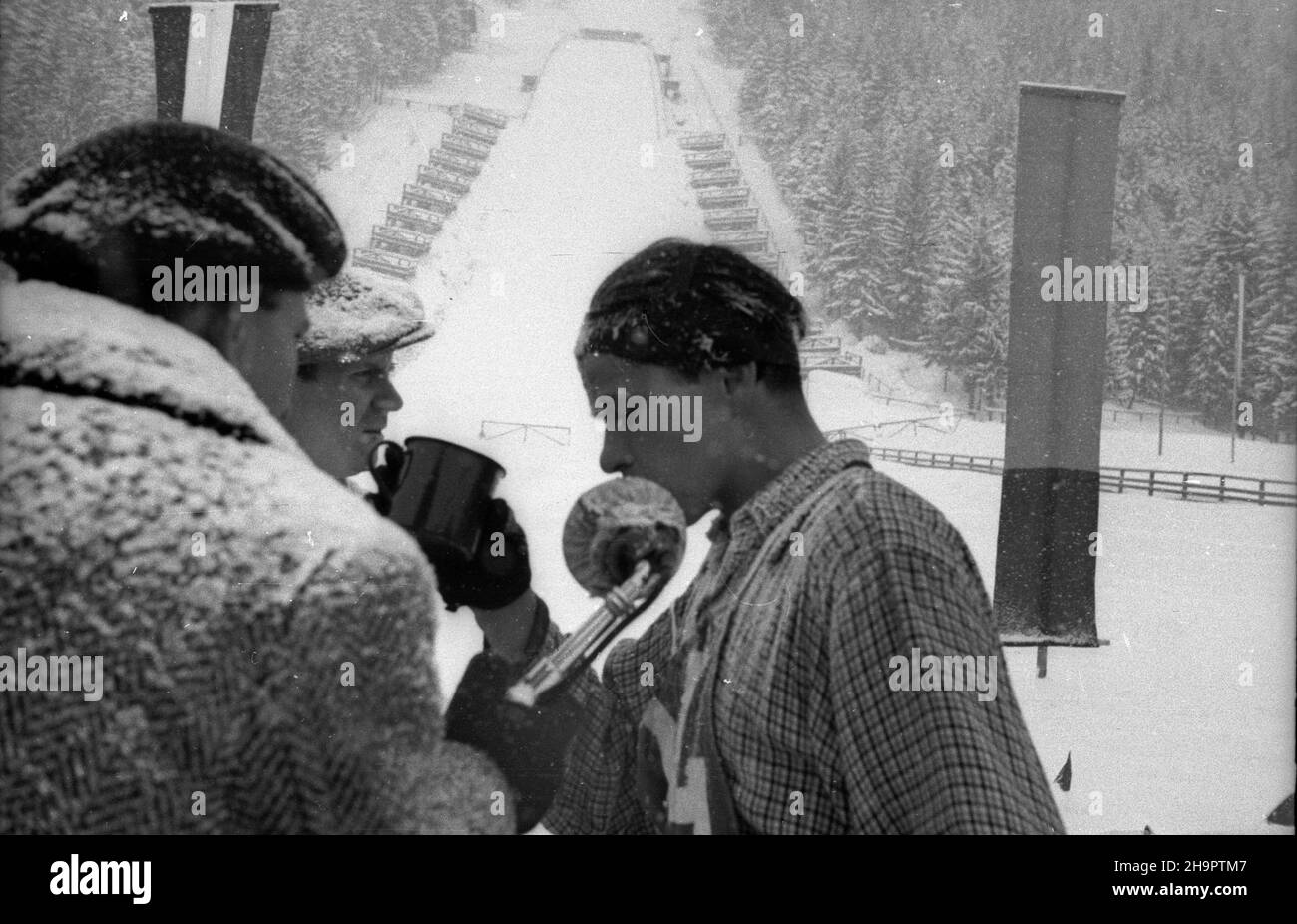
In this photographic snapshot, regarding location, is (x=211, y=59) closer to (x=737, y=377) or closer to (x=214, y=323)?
(x=214, y=323)

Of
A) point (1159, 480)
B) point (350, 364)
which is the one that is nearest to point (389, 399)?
point (350, 364)

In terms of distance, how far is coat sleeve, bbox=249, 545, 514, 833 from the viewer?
5.63 feet

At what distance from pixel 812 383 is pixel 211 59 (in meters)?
1.40

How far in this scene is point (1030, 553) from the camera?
101 inches

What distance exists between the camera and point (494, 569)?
244 centimetres

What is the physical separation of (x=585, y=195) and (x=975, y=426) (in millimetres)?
942

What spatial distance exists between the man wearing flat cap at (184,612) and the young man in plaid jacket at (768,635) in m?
0.49

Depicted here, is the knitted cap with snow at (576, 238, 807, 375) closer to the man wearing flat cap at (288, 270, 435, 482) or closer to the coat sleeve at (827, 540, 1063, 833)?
A: the man wearing flat cap at (288, 270, 435, 482)

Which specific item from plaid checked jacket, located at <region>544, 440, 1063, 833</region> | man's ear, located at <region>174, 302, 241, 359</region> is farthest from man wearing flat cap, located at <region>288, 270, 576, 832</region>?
plaid checked jacket, located at <region>544, 440, 1063, 833</region>

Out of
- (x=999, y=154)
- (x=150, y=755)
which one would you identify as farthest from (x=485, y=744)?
(x=999, y=154)

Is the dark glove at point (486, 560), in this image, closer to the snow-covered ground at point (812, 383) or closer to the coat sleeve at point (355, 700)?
the snow-covered ground at point (812, 383)

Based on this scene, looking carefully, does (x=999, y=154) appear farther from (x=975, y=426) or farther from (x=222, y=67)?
(x=222, y=67)

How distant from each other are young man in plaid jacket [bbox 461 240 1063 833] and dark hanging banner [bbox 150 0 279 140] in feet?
2.75
